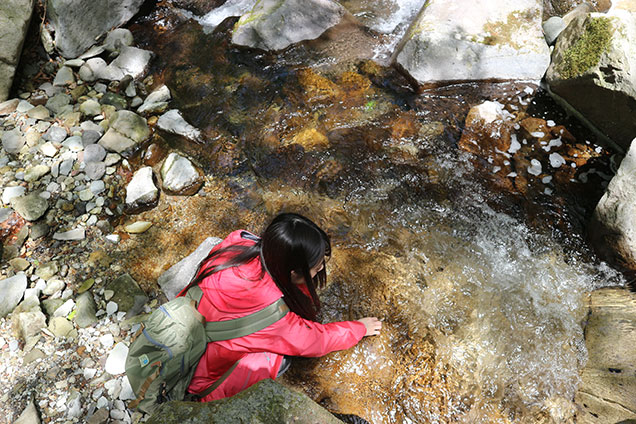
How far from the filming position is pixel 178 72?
17.9 ft

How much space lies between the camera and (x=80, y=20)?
18.2 ft

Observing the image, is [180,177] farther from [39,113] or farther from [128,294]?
[39,113]

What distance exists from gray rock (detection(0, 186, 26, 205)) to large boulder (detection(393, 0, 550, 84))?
172 inches

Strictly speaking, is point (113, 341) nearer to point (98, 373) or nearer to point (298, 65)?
point (98, 373)

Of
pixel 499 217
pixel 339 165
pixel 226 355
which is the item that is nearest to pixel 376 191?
pixel 339 165

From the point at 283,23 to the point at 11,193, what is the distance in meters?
3.81

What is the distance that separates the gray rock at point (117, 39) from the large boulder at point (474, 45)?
12.2 ft

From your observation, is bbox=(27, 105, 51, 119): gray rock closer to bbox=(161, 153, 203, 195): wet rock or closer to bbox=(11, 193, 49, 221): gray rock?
bbox=(11, 193, 49, 221): gray rock

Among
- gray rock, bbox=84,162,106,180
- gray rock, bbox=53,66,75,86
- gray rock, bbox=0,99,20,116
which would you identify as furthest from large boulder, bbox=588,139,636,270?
gray rock, bbox=0,99,20,116

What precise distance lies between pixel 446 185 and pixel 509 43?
2287 mm

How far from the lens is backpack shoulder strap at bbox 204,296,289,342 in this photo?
2510mm

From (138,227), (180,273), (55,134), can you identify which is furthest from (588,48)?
(55,134)

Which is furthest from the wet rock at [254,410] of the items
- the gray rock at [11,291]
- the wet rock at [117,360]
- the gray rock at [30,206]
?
the gray rock at [30,206]

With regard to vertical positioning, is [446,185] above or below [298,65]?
below
